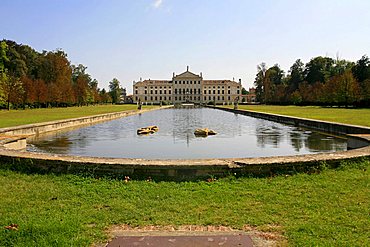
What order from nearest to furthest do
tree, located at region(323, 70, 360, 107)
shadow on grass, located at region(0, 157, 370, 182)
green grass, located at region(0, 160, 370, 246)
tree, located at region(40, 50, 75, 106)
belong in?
green grass, located at region(0, 160, 370, 246) < shadow on grass, located at region(0, 157, 370, 182) < tree, located at region(323, 70, 360, 107) < tree, located at region(40, 50, 75, 106)

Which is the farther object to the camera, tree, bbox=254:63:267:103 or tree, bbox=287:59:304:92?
tree, bbox=254:63:267:103

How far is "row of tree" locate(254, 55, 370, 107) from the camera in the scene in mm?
42594

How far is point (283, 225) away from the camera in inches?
139

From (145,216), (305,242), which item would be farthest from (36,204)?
A: (305,242)

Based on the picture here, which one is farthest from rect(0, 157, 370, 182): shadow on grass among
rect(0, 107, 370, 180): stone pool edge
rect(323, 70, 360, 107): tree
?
rect(323, 70, 360, 107): tree

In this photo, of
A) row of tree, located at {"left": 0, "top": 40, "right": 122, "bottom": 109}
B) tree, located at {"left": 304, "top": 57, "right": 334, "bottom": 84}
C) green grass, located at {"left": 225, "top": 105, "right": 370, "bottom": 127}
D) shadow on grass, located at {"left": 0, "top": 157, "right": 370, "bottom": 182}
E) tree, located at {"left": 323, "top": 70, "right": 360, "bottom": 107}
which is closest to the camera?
shadow on grass, located at {"left": 0, "top": 157, "right": 370, "bottom": 182}

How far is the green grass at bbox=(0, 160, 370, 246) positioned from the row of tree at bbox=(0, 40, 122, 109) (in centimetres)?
3559

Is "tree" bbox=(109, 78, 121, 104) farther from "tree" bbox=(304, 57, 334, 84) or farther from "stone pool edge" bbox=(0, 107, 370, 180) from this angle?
"stone pool edge" bbox=(0, 107, 370, 180)

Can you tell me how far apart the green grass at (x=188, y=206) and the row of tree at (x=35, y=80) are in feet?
117

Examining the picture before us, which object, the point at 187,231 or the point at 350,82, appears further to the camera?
the point at 350,82

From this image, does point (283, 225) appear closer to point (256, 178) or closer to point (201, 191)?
point (201, 191)

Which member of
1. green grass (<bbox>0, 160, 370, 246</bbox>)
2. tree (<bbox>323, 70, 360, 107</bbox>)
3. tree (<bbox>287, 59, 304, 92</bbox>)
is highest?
tree (<bbox>287, 59, 304, 92</bbox>)

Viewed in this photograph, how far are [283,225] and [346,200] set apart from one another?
1166 mm

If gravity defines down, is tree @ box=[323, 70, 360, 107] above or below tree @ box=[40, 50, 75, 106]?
below
